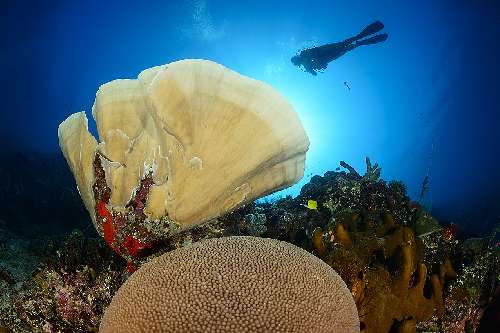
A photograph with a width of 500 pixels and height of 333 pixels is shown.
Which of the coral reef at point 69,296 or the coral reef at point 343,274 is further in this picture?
the coral reef at point 69,296

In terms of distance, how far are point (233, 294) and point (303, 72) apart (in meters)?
47.9

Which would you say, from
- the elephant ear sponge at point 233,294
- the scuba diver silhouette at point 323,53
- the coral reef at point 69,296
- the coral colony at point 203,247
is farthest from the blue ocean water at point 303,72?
the coral reef at point 69,296

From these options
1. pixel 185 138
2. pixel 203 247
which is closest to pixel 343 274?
pixel 203 247

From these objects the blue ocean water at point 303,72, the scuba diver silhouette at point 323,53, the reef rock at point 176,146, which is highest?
the blue ocean water at point 303,72

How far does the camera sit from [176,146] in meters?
2.72

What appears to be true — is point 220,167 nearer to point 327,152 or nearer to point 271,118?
point 271,118

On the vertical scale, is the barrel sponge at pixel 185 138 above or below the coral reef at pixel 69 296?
above

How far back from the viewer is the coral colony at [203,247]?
1.85 metres

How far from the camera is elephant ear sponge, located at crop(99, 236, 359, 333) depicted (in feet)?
5.43

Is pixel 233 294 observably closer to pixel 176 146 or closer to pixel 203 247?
pixel 203 247

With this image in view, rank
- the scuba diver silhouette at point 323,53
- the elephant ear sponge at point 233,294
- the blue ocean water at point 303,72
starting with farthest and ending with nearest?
the blue ocean water at point 303,72 < the scuba diver silhouette at point 323,53 < the elephant ear sponge at point 233,294

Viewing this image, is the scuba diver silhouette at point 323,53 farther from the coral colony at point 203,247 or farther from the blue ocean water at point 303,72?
the blue ocean water at point 303,72

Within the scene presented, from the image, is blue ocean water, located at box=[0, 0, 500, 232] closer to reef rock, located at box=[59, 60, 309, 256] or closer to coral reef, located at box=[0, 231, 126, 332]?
reef rock, located at box=[59, 60, 309, 256]

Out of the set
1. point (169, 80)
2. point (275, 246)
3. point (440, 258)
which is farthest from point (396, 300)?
point (169, 80)
